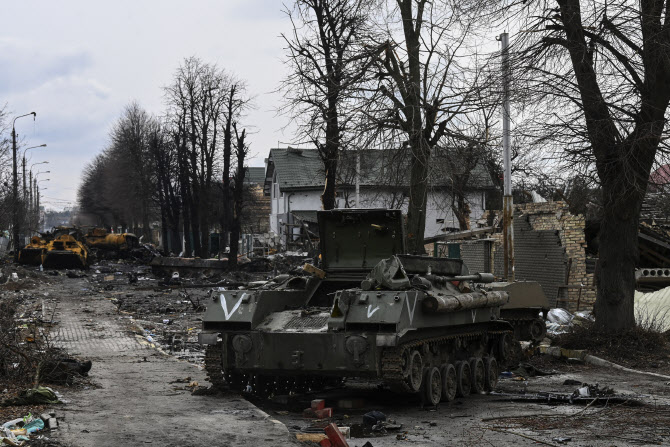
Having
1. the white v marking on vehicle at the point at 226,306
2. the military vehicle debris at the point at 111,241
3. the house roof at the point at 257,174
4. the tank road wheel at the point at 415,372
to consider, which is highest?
the house roof at the point at 257,174

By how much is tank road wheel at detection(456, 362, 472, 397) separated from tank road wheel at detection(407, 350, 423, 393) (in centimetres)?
139

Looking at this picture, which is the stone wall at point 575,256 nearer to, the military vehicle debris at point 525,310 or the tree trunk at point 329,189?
the tree trunk at point 329,189

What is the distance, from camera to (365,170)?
2272 cm

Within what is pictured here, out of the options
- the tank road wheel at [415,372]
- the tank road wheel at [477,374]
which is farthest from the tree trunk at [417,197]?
the tank road wheel at [415,372]

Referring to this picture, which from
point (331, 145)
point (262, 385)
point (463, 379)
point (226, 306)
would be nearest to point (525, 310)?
point (463, 379)

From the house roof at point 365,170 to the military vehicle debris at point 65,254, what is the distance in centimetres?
1196

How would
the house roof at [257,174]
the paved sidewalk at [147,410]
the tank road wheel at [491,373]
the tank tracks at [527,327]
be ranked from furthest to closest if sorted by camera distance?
the house roof at [257,174] → the tank tracks at [527,327] → the tank road wheel at [491,373] → the paved sidewalk at [147,410]

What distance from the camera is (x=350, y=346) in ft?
32.3

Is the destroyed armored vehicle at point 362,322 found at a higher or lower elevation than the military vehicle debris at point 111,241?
lower

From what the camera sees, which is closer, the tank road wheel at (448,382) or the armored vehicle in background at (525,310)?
the tank road wheel at (448,382)

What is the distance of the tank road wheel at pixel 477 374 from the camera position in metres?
12.1

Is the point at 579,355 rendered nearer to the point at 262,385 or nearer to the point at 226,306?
the point at 262,385

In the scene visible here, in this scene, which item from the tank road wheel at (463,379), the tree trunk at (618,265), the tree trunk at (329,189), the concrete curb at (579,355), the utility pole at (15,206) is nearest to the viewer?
the tank road wheel at (463,379)

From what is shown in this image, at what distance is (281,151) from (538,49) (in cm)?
4350
